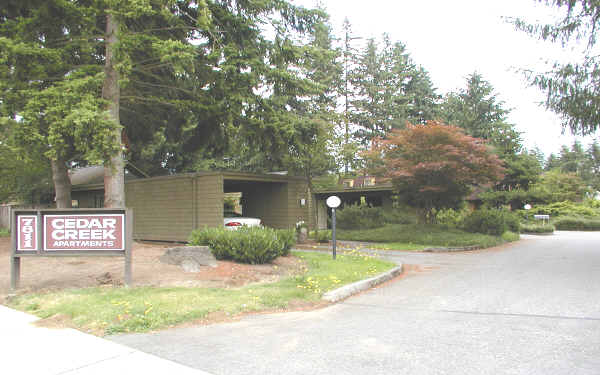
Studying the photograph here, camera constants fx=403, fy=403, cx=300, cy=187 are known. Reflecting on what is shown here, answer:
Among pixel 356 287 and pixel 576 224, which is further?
pixel 576 224

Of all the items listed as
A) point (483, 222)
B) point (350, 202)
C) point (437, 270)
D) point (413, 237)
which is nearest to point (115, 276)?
point (437, 270)

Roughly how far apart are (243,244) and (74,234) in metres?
3.22

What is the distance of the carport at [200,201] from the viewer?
14.4m

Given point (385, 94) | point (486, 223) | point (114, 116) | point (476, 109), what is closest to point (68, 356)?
point (114, 116)

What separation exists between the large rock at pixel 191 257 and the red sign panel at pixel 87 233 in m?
1.58

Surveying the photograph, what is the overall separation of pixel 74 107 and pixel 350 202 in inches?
752

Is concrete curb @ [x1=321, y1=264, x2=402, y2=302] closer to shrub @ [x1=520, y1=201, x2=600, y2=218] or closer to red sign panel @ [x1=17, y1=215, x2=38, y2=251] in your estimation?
red sign panel @ [x1=17, y1=215, x2=38, y2=251]

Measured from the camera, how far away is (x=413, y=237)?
51.7ft

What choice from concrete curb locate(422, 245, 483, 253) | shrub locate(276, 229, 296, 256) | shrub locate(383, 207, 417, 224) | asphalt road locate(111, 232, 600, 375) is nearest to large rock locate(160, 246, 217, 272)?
shrub locate(276, 229, 296, 256)

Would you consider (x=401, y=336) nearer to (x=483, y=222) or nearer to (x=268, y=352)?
(x=268, y=352)

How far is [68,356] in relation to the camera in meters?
3.85

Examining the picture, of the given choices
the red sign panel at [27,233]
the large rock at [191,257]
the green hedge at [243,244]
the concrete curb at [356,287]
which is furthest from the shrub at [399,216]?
the red sign panel at [27,233]

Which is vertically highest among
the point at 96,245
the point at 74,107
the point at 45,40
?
the point at 45,40

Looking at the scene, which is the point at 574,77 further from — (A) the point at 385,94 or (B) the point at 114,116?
(A) the point at 385,94
